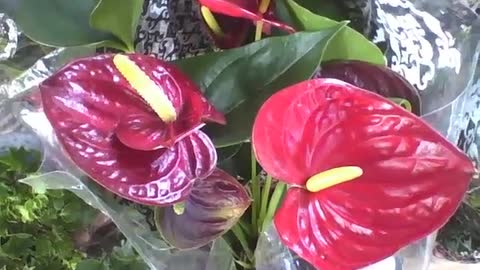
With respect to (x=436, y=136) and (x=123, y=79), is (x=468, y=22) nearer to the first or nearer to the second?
(x=436, y=136)

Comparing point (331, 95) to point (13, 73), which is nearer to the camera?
point (331, 95)

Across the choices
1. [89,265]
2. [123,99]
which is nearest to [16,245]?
[89,265]

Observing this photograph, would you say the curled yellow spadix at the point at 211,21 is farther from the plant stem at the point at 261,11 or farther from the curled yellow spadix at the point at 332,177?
the curled yellow spadix at the point at 332,177

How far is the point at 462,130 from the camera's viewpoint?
26.0 inches

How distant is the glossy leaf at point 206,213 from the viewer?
1.84 ft

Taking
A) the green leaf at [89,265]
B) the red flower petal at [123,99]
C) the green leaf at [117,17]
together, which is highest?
the green leaf at [117,17]

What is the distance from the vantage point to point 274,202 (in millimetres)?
603

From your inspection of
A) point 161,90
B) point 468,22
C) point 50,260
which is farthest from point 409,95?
point 50,260

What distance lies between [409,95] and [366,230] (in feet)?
0.34

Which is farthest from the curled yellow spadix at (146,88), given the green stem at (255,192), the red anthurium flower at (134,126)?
the green stem at (255,192)

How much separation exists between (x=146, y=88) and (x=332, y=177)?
11 cm

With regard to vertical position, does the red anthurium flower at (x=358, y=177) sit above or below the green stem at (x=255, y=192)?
above

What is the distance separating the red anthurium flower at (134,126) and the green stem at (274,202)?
9cm

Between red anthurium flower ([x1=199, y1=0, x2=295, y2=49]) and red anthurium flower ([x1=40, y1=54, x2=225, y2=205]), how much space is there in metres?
0.04
